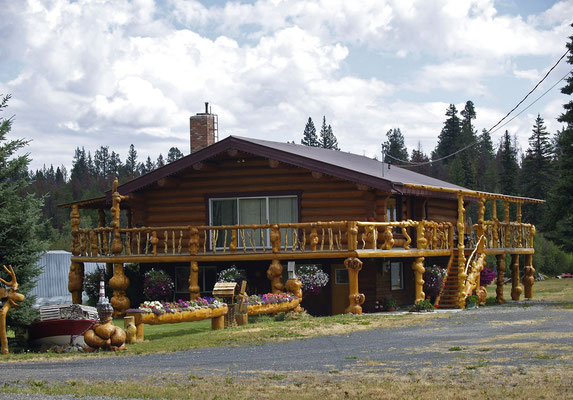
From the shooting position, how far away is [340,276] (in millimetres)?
30672

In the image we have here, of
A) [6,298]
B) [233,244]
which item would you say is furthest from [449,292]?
[6,298]

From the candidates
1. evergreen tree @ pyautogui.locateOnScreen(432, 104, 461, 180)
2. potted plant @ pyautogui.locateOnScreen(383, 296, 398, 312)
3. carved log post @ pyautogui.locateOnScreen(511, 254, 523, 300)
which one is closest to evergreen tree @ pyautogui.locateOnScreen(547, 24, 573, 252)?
carved log post @ pyautogui.locateOnScreen(511, 254, 523, 300)

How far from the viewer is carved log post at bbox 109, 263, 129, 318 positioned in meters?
29.2

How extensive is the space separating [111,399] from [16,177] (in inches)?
468

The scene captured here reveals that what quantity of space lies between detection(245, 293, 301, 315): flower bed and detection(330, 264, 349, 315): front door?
4.46 meters

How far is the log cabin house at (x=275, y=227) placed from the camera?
2823 cm

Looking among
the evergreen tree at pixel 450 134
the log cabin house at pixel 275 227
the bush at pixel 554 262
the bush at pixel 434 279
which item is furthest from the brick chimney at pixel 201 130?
the evergreen tree at pixel 450 134

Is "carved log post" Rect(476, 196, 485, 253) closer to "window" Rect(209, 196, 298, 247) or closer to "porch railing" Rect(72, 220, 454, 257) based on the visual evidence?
"porch railing" Rect(72, 220, 454, 257)

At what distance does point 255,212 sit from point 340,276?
3.78 m

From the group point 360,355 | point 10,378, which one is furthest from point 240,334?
point 10,378

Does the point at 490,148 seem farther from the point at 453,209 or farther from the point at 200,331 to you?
the point at 200,331

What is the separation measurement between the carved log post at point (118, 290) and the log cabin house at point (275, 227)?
1.3 inches

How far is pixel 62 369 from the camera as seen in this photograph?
15.9 meters

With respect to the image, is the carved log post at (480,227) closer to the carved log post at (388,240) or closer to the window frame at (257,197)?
the carved log post at (388,240)
